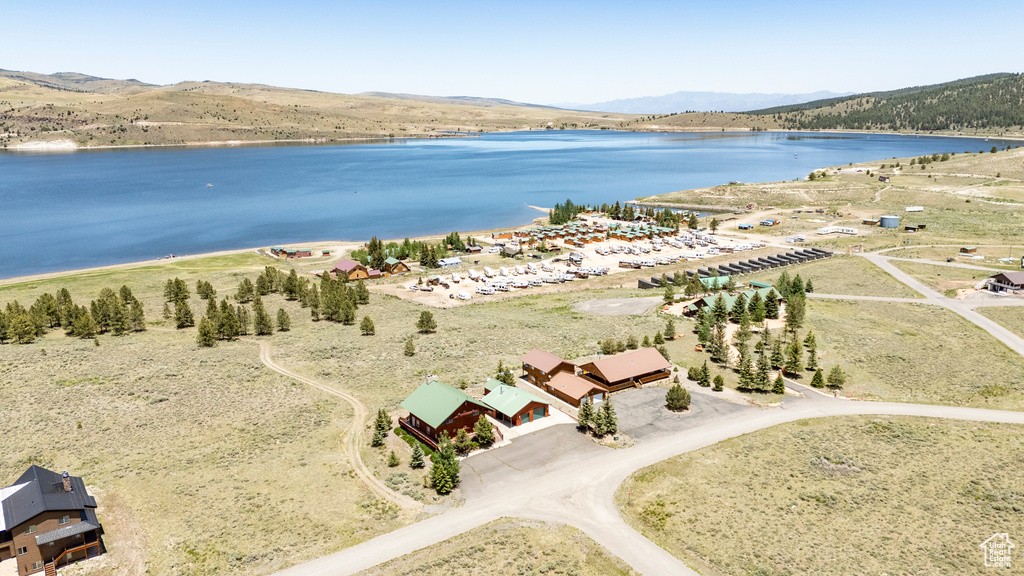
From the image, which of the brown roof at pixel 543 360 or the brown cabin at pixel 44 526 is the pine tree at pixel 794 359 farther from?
the brown cabin at pixel 44 526

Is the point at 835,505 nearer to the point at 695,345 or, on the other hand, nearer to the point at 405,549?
the point at 405,549

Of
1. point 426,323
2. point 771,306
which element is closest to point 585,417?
point 426,323

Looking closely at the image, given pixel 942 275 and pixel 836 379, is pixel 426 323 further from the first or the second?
pixel 942 275

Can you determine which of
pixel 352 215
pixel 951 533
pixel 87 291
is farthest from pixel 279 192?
pixel 951 533

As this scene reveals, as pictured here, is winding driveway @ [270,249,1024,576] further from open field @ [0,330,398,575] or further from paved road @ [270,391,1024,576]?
open field @ [0,330,398,575]

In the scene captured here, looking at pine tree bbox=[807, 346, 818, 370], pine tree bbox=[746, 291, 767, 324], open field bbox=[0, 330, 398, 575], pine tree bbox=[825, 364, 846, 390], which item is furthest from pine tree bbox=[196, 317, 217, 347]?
pine tree bbox=[746, 291, 767, 324]

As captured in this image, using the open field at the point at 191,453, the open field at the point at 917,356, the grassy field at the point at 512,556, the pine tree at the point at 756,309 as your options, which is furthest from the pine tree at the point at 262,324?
the open field at the point at 917,356
